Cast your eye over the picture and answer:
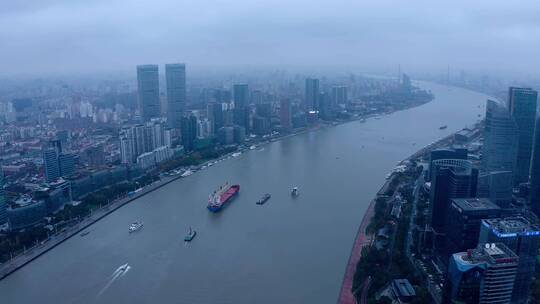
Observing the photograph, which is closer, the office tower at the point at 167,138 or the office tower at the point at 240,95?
the office tower at the point at 167,138

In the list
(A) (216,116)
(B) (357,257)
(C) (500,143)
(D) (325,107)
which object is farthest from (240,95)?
(B) (357,257)

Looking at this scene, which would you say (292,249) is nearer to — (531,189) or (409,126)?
(531,189)

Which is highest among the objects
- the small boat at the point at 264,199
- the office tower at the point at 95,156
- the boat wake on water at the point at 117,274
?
the office tower at the point at 95,156

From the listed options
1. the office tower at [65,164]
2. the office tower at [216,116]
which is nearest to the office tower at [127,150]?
the office tower at [65,164]

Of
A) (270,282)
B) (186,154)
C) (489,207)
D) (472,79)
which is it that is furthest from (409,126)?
(472,79)

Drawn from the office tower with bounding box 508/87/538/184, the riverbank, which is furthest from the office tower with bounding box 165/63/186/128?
the office tower with bounding box 508/87/538/184

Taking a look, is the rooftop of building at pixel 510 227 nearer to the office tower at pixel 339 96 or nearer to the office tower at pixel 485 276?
the office tower at pixel 485 276
